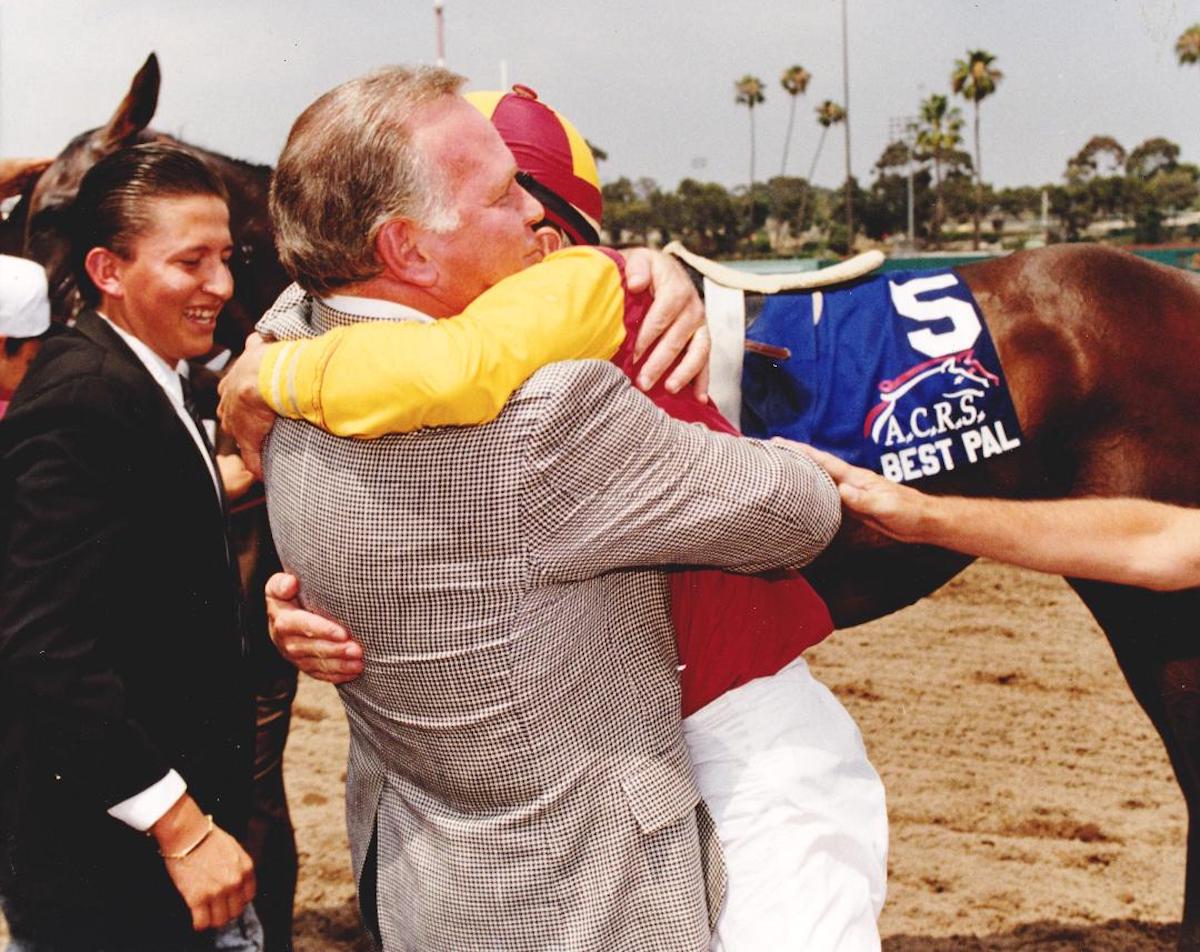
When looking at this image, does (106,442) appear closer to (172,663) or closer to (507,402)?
(172,663)

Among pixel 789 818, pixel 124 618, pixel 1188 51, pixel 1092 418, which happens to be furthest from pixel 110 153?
pixel 1188 51

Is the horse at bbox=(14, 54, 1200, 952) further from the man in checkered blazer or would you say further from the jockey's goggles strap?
the man in checkered blazer

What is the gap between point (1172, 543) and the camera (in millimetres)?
1710

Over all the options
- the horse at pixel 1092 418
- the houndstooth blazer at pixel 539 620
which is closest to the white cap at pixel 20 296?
the horse at pixel 1092 418

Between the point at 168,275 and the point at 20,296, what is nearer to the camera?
the point at 168,275

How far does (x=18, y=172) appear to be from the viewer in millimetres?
3199

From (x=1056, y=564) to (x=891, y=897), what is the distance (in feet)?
6.91

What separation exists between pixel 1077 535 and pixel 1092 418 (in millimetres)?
1494

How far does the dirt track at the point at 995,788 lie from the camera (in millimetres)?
3271

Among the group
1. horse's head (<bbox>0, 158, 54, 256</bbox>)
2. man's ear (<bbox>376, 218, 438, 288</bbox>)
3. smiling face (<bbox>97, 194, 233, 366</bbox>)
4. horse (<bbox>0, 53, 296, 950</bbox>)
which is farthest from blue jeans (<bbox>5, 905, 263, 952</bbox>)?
horse's head (<bbox>0, 158, 54, 256</bbox>)

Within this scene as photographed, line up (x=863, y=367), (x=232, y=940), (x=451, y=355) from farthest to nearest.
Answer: (x=863, y=367)
(x=232, y=940)
(x=451, y=355)

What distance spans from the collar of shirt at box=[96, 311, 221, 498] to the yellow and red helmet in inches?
30.0

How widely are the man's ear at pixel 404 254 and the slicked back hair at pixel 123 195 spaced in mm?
1035

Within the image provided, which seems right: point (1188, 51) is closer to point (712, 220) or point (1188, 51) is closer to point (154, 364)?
point (154, 364)
